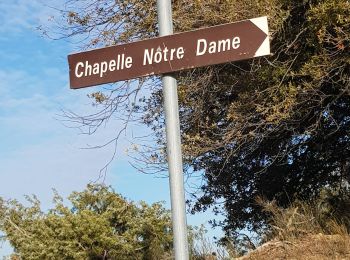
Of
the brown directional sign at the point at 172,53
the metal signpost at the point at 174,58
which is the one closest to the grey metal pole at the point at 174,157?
the metal signpost at the point at 174,58

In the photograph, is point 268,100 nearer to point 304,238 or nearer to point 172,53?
point 304,238

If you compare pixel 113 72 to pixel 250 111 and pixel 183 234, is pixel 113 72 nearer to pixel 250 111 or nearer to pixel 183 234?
pixel 183 234

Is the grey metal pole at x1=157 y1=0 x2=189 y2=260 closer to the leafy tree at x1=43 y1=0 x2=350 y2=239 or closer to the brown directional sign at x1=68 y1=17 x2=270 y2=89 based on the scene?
the brown directional sign at x1=68 y1=17 x2=270 y2=89

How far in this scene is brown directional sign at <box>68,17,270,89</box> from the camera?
13.2ft

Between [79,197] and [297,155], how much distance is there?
13.1 feet

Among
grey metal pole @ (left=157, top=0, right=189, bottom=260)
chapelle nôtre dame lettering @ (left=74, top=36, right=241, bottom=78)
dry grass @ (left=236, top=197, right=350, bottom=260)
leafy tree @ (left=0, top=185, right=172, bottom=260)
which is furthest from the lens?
leafy tree @ (left=0, top=185, right=172, bottom=260)

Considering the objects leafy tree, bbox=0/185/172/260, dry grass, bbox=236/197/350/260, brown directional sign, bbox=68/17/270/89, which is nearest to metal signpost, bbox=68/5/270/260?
brown directional sign, bbox=68/17/270/89

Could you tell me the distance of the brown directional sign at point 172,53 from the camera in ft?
13.2

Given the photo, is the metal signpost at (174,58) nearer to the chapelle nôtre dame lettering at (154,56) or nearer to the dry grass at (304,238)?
the chapelle nôtre dame lettering at (154,56)

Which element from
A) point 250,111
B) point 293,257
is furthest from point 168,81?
point 250,111

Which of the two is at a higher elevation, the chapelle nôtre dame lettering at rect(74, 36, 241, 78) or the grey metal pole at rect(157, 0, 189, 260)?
the chapelle nôtre dame lettering at rect(74, 36, 241, 78)

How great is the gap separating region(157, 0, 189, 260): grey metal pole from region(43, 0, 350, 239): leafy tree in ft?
10.3

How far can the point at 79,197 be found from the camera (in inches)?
415

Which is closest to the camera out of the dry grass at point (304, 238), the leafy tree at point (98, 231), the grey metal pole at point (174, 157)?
the grey metal pole at point (174, 157)
